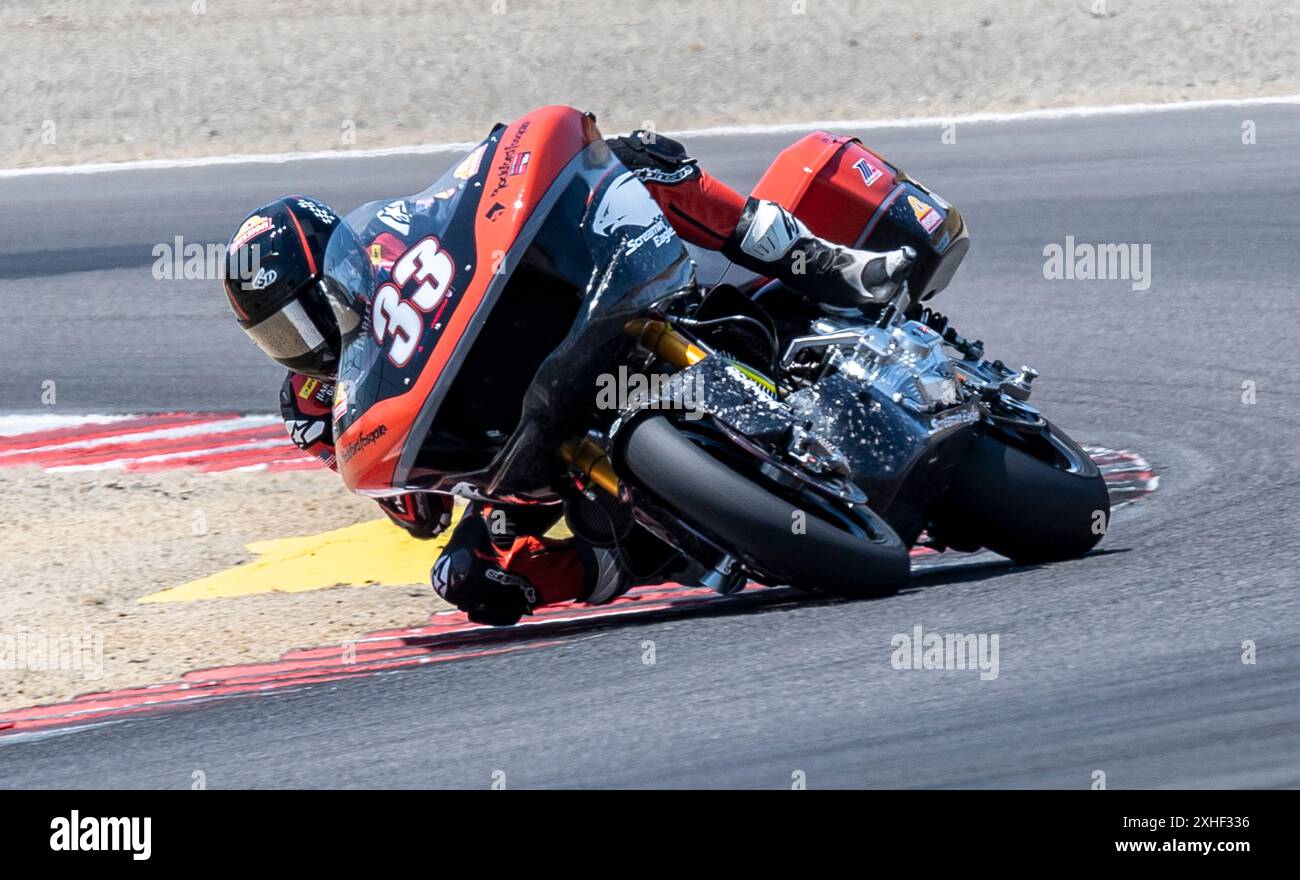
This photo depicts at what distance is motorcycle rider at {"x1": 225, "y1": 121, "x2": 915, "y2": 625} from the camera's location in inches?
183

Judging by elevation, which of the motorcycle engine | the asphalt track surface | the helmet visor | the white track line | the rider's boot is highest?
the white track line

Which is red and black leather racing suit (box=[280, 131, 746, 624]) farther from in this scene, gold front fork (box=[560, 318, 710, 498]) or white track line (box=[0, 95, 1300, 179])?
white track line (box=[0, 95, 1300, 179])

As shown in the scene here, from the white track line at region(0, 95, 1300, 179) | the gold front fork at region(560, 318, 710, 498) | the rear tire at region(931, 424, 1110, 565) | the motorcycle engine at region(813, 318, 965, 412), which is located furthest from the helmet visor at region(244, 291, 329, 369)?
the white track line at region(0, 95, 1300, 179)

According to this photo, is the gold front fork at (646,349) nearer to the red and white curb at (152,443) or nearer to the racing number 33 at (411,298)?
the racing number 33 at (411,298)

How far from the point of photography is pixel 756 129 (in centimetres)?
1135

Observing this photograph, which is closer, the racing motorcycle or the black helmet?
the racing motorcycle

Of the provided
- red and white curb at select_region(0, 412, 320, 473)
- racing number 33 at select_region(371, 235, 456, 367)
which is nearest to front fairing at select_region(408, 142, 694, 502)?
racing number 33 at select_region(371, 235, 456, 367)

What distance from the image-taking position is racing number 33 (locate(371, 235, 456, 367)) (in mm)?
4250

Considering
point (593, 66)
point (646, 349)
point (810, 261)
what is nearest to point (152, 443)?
point (810, 261)

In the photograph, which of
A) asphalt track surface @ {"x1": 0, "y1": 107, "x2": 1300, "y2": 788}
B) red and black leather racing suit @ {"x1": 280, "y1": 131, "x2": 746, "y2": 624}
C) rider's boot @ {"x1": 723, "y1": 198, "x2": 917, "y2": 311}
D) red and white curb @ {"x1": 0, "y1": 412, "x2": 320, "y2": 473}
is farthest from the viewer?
red and white curb @ {"x1": 0, "y1": 412, "x2": 320, "y2": 473}

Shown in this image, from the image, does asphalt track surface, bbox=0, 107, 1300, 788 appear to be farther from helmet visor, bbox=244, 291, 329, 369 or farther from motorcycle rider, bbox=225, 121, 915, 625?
helmet visor, bbox=244, 291, 329, 369

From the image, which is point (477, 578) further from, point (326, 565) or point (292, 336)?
point (326, 565)

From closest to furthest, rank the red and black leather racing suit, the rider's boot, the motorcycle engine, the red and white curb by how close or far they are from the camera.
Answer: the motorcycle engine → the rider's boot → the red and black leather racing suit → the red and white curb

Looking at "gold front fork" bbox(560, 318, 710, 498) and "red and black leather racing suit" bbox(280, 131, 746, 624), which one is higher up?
"gold front fork" bbox(560, 318, 710, 498)
